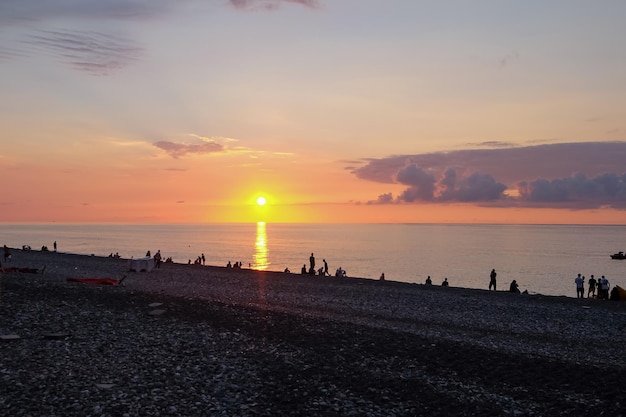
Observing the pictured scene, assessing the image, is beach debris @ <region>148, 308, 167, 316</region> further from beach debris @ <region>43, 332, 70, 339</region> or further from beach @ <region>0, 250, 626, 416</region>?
beach debris @ <region>43, 332, 70, 339</region>

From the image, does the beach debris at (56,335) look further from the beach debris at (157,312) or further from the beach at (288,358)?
the beach debris at (157,312)

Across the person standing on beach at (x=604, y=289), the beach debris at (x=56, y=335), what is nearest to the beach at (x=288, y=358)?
the beach debris at (x=56, y=335)

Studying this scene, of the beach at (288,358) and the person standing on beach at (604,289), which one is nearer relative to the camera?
the beach at (288,358)

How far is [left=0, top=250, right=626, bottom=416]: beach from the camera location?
583 inches

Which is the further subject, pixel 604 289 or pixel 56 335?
pixel 604 289

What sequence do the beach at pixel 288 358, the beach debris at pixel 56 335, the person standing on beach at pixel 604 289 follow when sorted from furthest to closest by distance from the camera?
1. the person standing on beach at pixel 604 289
2. the beach debris at pixel 56 335
3. the beach at pixel 288 358

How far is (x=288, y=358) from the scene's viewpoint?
64.4ft

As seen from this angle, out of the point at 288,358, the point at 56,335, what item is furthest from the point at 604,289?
the point at 56,335

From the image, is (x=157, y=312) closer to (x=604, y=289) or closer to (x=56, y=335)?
(x=56, y=335)

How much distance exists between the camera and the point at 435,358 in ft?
66.8

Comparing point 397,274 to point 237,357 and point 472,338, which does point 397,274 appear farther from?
point 237,357

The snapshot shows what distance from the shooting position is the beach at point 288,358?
14797 millimetres

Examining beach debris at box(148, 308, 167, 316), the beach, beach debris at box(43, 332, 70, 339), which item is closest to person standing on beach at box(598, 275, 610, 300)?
the beach

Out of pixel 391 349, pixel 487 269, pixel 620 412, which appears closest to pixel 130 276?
pixel 391 349
